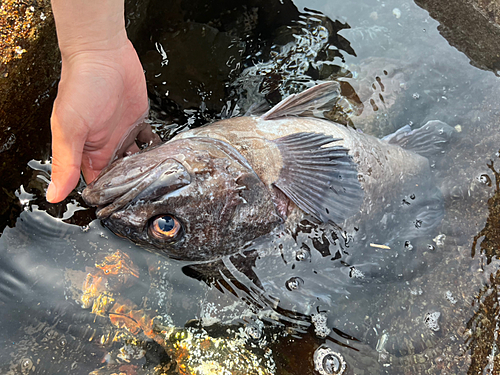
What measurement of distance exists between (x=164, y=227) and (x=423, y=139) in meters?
2.78

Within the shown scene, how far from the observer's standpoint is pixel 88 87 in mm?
2287

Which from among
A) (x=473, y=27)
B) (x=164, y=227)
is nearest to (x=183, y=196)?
(x=164, y=227)

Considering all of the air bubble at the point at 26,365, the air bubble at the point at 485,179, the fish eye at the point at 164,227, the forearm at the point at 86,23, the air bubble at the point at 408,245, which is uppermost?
the forearm at the point at 86,23

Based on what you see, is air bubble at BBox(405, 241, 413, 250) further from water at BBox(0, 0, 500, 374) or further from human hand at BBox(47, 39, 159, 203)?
human hand at BBox(47, 39, 159, 203)

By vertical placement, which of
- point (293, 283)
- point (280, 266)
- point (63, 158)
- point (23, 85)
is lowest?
point (293, 283)

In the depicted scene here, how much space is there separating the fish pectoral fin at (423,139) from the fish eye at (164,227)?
2.37 meters

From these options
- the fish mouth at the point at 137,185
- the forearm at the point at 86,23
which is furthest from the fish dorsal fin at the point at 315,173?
the forearm at the point at 86,23

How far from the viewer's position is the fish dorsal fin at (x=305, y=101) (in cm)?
261

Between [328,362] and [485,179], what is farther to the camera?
[485,179]

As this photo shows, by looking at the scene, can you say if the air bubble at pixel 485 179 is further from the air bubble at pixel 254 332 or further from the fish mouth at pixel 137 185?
the fish mouth at pixel 137 185

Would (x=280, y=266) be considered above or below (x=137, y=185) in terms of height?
below

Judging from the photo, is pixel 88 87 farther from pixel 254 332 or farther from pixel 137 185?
pixel 254 332

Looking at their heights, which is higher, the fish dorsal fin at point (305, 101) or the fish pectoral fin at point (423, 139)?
the fish dorsal fin at point (305, 101)

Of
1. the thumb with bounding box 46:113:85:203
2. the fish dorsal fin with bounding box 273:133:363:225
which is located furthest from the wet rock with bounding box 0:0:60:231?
→ the fish dorsal fin with bounding box 273:133:363:225
